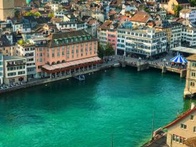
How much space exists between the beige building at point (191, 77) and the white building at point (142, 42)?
14.3 meters

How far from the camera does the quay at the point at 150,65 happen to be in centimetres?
5075

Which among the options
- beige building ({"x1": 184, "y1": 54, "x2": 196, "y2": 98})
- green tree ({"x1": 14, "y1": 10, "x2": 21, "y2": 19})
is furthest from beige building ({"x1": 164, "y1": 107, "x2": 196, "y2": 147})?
green tree ({"x1": 14, "y1": 10, "x2": 21, "y2": 19})

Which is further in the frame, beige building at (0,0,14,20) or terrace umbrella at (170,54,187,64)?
beige building at (0,0,14,20)

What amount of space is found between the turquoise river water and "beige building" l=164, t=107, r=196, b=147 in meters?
6.82

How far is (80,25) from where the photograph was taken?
197 ft

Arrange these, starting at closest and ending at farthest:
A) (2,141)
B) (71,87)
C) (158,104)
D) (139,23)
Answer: (2,141), (158,104), (71,87), (139,23)

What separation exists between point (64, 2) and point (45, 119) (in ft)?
164

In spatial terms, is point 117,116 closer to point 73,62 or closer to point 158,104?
point 158,104

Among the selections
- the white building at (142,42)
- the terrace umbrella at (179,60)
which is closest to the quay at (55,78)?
the white building at (142,42)

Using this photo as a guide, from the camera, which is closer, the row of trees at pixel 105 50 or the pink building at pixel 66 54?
the pink building at pixel 66 54

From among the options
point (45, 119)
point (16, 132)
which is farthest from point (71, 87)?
point (16, 132)

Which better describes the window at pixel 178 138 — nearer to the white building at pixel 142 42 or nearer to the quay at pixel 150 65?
the quay at pixel 150 65

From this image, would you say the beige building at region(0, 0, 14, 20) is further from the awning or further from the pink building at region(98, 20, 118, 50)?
the awning

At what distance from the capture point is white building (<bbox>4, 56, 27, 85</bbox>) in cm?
4406
